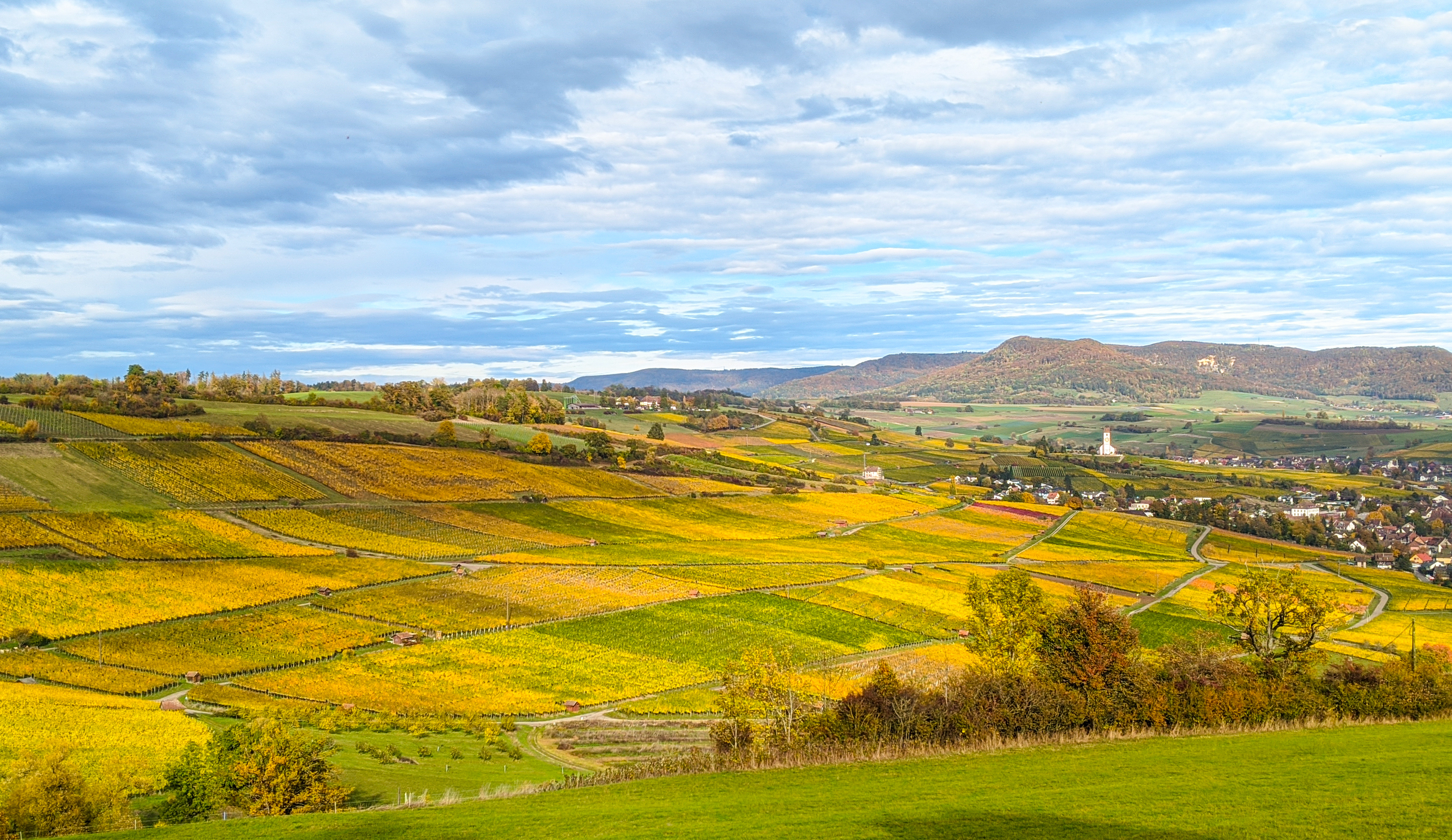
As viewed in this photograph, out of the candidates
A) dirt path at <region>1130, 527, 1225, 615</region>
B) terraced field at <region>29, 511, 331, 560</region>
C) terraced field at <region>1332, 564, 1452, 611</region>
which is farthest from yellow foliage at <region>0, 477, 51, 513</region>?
terraced field at <region>1332, 564, 1452, 611</region>

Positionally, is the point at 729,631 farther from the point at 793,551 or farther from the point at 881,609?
the point at 793,551

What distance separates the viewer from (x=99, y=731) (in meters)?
40.9

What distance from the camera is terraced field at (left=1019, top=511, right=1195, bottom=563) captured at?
388 ft

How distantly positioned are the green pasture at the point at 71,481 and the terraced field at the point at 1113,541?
98.5 metres

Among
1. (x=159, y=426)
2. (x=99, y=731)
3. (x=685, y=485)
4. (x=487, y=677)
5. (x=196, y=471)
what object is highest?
(x=159, y=426)

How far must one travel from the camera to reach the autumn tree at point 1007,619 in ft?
175

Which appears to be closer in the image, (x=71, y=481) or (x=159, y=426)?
(x=71, y=481)

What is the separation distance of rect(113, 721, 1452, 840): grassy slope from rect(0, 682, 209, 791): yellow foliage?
656 inches

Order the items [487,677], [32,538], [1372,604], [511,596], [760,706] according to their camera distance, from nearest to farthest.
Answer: [760,706], [487,677], [32,538], [511,596], [1372,604]

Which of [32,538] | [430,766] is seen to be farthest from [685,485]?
[430,766]

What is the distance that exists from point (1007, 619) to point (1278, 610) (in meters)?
15.1

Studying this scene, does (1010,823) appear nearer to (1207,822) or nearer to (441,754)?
(1207,822)

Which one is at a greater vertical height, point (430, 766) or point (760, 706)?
point (760, 706)

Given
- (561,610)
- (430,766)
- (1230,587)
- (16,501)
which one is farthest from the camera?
(1230,587)
